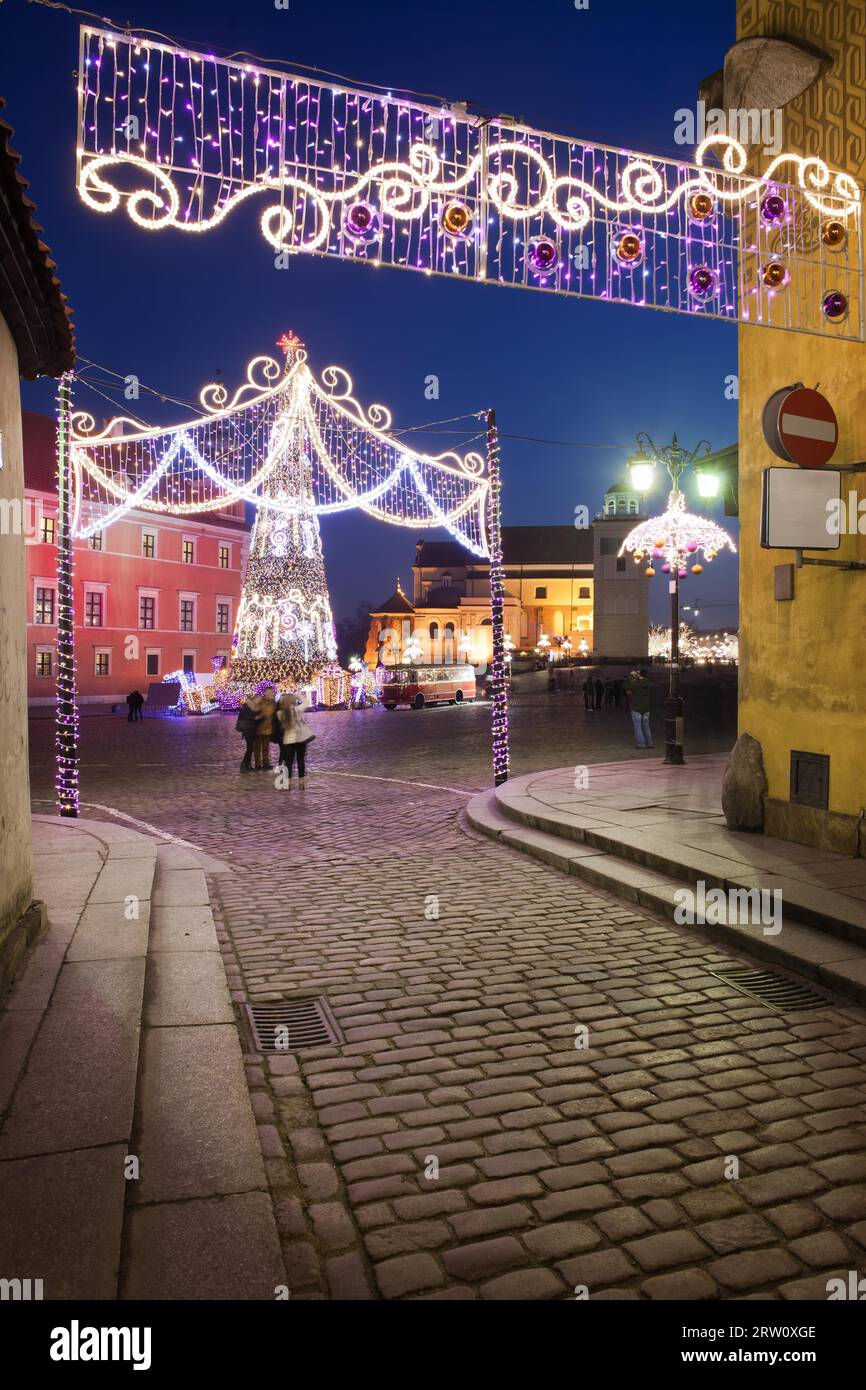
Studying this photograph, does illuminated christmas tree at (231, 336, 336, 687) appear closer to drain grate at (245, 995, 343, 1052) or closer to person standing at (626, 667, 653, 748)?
person standing at (626, 667, 653, 748)

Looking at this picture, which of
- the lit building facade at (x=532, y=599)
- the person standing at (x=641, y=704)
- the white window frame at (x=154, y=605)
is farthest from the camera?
the lit building facade at (x=532, y=599)

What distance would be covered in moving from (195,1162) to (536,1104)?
4.75ft

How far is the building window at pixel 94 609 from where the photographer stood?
41.9m

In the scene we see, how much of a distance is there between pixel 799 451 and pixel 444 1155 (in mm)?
6065

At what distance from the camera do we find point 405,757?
721 inches

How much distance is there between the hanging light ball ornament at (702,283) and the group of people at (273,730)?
31.3ft

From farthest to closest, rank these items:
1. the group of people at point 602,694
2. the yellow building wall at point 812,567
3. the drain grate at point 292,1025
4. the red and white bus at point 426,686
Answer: the red and white bus at point 426,686
the group of people at point 602,694
the yellow building wall at point 812,567
the drain grate at point 292,1025

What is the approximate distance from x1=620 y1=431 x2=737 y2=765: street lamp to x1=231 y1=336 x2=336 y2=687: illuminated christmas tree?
12765 millimetres

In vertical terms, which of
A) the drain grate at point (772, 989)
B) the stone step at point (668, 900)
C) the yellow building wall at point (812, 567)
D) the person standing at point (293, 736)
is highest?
the yellow building wall at point (812, 567)

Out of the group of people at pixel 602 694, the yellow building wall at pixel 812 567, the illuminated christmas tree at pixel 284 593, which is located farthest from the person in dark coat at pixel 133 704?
the yellow building wall at pixel 812 567

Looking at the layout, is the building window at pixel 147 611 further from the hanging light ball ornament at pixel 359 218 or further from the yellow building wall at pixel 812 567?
the hanging light ball ornament at pixel 359 218

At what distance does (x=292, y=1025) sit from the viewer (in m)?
4.77

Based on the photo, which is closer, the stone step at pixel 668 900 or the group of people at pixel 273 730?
the stone step at pixel 668 900
